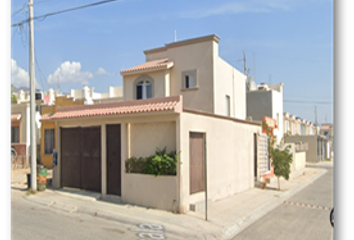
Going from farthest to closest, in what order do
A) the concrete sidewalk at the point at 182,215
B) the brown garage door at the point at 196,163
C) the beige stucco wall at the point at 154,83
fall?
the beige stucco wall at the point at 154,83 → the brown garage door at the point at 196,163 → the concrete sidewalk at the point at 182,215

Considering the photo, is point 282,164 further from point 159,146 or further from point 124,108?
point 124,108

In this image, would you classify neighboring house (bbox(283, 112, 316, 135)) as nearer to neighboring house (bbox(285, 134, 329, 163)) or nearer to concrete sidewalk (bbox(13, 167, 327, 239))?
neighboring house (bbox(285, 134, 329, 163))

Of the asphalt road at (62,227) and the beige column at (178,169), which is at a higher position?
the beige column at (178,169)

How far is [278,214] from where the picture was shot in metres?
11.5

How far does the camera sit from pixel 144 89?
21.0 meters

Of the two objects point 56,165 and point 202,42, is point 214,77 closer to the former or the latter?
point 202,42

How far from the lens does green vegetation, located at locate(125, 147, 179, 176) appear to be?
10695 mm

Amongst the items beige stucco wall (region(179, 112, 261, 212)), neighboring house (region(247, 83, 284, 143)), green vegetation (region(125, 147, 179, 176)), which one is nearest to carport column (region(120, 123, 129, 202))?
green vegetation (region(125, 147, 179, 176))

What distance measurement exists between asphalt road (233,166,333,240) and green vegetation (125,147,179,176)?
307 centimetres

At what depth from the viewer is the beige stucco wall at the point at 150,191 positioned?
34.6 ft

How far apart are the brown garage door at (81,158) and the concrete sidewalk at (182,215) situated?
0.51 m

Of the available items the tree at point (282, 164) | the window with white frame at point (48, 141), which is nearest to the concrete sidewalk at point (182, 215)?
the tree at point (282, 164)

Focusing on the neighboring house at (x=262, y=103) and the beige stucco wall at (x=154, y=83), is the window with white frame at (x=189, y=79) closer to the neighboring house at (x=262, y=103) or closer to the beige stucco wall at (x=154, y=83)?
the beige stucco wall at (x=154, y=83)
